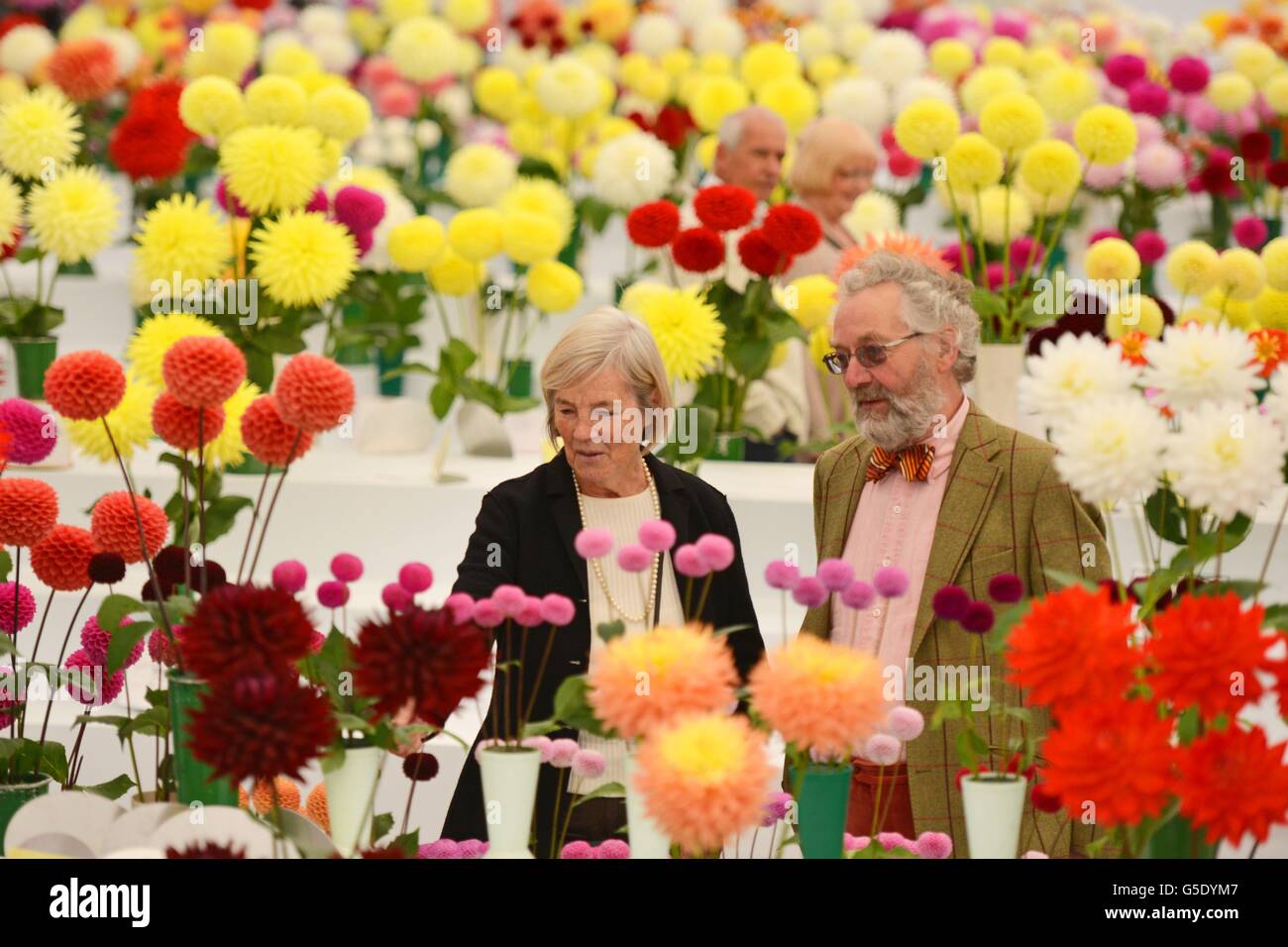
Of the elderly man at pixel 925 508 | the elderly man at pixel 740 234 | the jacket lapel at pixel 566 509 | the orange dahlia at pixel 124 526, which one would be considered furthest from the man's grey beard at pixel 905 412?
the elderly man at pixel 740 234

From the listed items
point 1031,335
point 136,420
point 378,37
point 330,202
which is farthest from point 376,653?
point 378,37

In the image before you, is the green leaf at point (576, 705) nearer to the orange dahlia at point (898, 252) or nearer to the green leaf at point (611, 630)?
the green leaf at point (611, 630)

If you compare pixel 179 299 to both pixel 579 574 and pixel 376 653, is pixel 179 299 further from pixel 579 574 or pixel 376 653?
pixel 376 653

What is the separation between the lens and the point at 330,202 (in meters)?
3.50

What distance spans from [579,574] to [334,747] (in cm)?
86

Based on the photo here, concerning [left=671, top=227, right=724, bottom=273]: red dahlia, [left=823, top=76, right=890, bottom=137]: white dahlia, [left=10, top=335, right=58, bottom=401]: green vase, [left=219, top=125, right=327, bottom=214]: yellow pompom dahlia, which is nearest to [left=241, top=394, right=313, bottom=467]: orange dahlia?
[left=219, top=125, right=327, bottom=214]: yellow pompom dahlia

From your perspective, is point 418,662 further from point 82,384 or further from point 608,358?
point 608,358

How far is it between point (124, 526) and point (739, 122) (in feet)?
7.96

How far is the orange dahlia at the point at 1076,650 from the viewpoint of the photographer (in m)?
1.19

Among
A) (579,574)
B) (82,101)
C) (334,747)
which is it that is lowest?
(334,747)

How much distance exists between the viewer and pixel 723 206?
3240mm

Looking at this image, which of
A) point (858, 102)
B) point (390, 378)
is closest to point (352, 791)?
point (390, 378)
